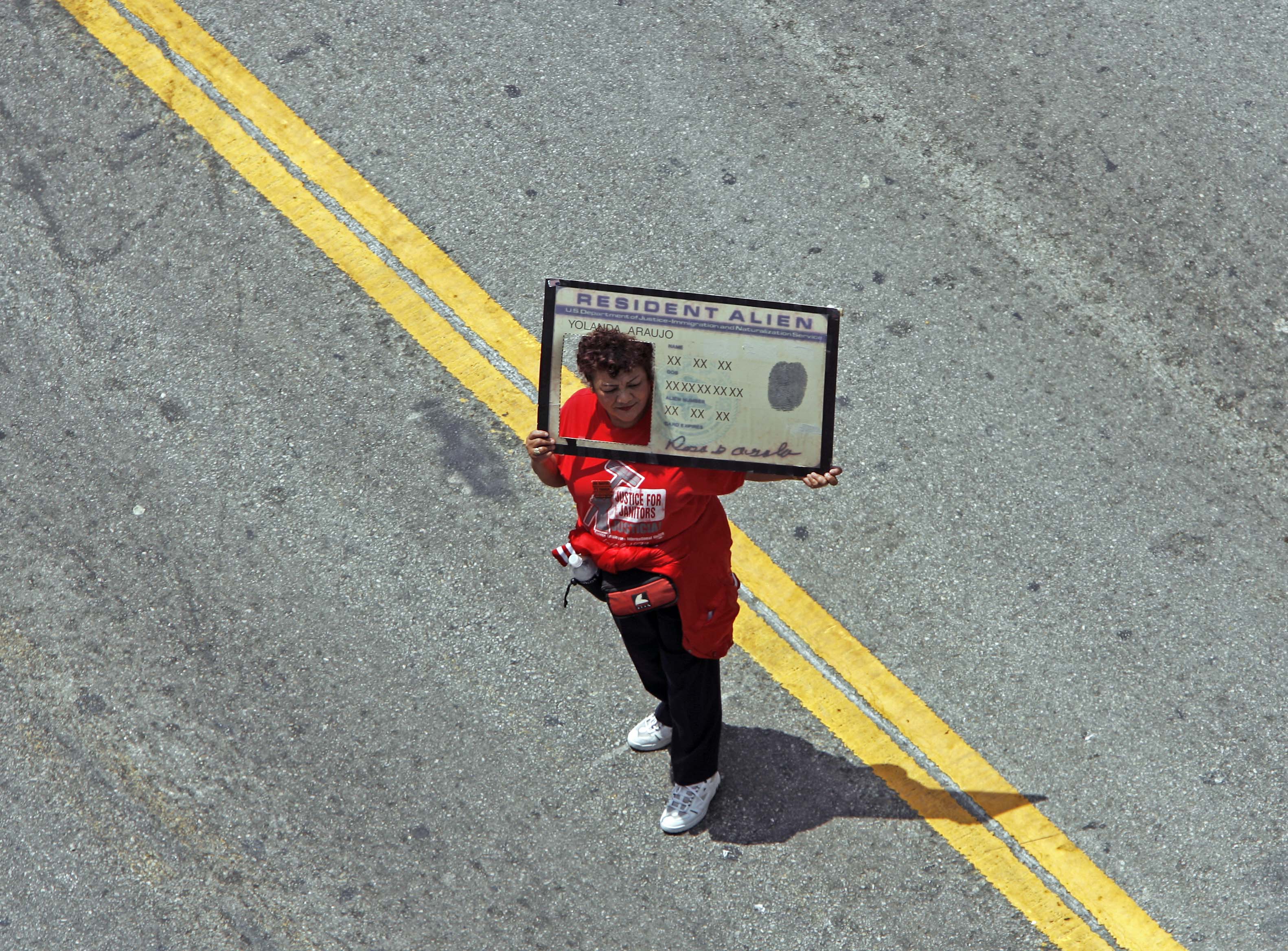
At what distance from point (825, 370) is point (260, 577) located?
252cm

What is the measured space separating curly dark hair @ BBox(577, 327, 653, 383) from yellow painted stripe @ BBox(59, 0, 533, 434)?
64.0 inches

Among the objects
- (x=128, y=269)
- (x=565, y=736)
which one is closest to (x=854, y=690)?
(x=565, y=736)

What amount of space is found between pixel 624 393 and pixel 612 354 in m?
0.12

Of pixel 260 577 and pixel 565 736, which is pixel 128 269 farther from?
pixel 565 736

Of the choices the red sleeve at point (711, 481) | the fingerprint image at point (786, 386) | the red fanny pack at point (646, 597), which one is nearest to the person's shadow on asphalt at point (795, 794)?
the red fanny pack at point (646, 597)

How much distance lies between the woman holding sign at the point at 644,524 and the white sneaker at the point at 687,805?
526 mm

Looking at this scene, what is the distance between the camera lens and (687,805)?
4191 mm

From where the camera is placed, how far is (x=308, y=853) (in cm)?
414

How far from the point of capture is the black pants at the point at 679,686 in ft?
12.0

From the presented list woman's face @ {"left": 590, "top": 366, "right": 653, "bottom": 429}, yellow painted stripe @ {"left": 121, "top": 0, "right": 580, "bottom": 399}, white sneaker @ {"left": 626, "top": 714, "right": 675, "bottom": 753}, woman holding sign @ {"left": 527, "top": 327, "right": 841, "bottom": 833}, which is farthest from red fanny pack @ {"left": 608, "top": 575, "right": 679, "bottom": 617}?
yellow painted stripe @ {"left": 121, "top": 0, "right": 580, "bottom": 399}

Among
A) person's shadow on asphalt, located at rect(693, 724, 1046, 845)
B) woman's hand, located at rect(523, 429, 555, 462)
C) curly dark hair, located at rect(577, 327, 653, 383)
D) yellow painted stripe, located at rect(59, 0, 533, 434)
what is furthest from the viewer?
yellow painted stripe, located at rect(59, 0, 533, 434)

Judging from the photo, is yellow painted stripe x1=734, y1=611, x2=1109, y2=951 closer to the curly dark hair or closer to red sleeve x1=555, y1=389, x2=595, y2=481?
red sleeve x1=555, y1=389, x2=595, y2=481

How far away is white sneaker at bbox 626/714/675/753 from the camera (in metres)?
4.31

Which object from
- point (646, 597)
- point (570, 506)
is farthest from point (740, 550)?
point (646, 597)
